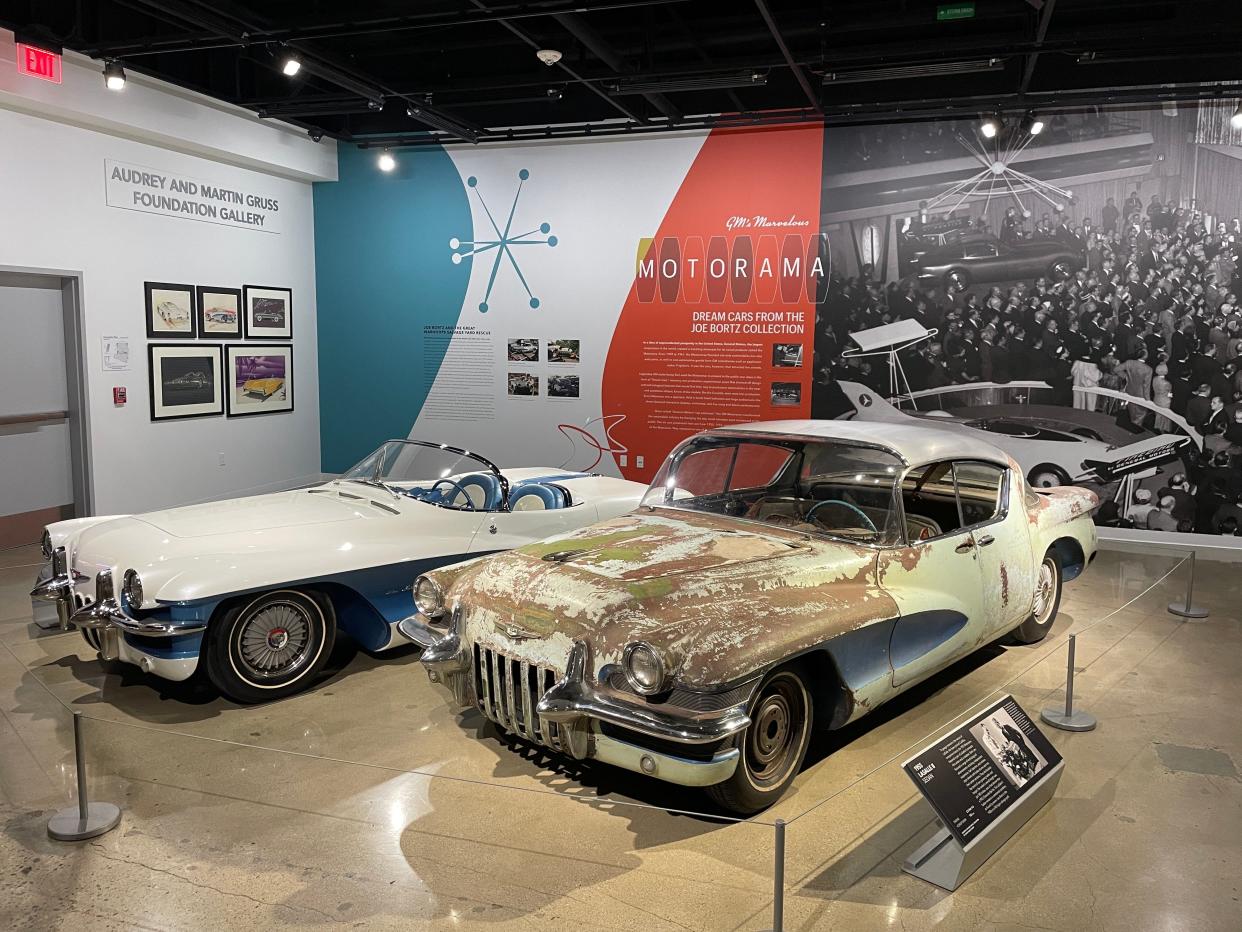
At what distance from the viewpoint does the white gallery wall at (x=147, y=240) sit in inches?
307

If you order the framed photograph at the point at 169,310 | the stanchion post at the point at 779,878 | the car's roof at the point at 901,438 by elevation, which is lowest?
the stanchion post at the point at 779,878

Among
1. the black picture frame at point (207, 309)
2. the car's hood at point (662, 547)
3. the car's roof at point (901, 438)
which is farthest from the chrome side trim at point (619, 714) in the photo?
the black picture frame at point (207, 309)

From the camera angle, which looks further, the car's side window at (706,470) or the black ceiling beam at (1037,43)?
the black ceiling beam at (1037,43)

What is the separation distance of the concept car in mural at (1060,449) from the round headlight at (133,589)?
22.0ft

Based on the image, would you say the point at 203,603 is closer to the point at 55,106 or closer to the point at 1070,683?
the point at 1070,683

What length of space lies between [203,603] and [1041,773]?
3.63 meters

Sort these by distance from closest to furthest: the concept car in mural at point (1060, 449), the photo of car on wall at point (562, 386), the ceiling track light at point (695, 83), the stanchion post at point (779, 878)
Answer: the stanchion post at point (779, 878), the ceiling track light at point (695, 83), the concept car in mural at point (1060, 449), the photo of car on wall at point (562, 386)

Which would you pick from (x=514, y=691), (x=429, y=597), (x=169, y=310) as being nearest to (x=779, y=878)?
(x=514, y=691)

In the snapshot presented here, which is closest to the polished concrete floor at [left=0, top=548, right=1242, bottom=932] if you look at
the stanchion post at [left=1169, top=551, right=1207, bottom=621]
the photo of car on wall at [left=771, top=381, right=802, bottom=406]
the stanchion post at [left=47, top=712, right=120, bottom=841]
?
the stanchion post at [left=47, top=712, right=120, bottom=841]

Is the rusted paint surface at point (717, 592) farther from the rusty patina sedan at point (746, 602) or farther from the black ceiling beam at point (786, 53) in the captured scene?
the black ceiling beam at point (786, 53)

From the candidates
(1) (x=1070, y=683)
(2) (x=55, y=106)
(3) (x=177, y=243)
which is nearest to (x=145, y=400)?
(3) (x=177, y=243)

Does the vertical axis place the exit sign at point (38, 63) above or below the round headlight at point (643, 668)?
above

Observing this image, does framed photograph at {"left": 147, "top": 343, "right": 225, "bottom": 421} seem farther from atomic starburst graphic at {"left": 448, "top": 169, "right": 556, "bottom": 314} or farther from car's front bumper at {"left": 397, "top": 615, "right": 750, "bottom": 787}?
car's front bumper at {"left": 397, "top": 615, "right": 750, "bottom": 787}

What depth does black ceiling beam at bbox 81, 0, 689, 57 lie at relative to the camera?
643cm
